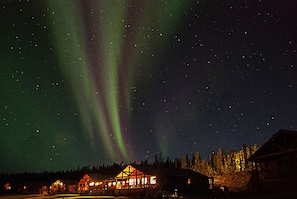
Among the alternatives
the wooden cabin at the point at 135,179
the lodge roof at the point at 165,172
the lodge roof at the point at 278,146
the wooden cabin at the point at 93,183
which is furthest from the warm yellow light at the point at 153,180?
the lodge roof at the point at 278,146

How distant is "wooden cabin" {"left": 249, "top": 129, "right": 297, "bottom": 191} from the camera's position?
1222 inches

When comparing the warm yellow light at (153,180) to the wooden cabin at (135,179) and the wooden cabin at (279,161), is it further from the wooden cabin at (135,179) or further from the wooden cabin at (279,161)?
the wooden cabin at (279,161)

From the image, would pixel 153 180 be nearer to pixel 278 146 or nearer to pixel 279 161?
pixel 279 161

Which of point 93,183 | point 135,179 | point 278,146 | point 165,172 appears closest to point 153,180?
point 165,172

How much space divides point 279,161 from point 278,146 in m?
3.18

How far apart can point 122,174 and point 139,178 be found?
17.6 ft

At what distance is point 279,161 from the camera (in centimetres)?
3438

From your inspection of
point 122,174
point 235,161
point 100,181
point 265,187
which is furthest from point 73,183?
point 265,187

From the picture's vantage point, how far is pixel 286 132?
3102 cm

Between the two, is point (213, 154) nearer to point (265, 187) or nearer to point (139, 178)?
point (139, 178)

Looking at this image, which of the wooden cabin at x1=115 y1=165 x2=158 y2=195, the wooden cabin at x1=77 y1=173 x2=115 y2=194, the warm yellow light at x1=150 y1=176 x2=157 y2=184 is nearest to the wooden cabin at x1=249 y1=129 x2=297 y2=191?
the wooden cabin at x1=115 y1=165 x2=158 y2=195

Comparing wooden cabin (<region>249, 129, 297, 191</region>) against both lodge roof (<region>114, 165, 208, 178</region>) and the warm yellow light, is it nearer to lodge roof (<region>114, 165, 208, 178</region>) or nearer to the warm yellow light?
lodge roof (<region>114, 165, 208, 178</region>)

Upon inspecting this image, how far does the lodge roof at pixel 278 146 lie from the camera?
30766mm

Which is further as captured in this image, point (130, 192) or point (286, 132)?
point (130, 192)
